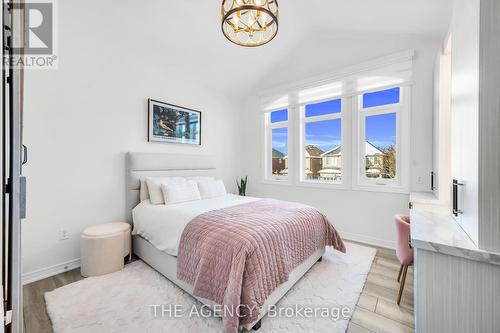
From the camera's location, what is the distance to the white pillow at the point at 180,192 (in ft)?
9.52

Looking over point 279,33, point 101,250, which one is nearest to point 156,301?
point 101,250

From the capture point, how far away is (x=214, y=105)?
4410 millimetres

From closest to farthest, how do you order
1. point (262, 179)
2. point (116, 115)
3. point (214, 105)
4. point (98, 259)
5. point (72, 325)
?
1. point (72, 325)
2. point (98, 259)
3. point (116, 115)
4. point (214, 105)
5. point (262, 179)

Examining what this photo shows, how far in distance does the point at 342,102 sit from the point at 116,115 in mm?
3477

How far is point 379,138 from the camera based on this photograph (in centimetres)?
340

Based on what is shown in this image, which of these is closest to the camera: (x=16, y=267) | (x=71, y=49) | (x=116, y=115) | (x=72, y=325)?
(x=16, y=267)

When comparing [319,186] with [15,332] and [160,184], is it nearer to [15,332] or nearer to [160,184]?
[160,184]

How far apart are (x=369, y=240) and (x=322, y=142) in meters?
1.78

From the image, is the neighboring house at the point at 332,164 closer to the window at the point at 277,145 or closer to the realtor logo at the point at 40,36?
the window at the point at 277,145

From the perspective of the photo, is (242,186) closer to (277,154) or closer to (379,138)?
(277,154)

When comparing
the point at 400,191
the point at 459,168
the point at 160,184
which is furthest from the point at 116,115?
the point at 400,191

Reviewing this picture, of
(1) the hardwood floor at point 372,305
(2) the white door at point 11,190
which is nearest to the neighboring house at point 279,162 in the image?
(1) the hardwood floor at point 372,305

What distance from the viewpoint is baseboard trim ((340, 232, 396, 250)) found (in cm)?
318

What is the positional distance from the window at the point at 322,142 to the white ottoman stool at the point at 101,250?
124 inches
